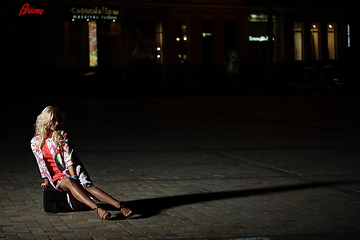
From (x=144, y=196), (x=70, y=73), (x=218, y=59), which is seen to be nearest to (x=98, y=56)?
(x=70, y=73)

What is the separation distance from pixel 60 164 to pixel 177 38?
3532 centimetres

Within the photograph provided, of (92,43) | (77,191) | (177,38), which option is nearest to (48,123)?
(77,191)

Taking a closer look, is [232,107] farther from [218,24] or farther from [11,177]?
[218,24]

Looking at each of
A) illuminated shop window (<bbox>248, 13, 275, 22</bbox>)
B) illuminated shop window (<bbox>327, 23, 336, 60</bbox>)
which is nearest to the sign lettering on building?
illuminated shop window (<bbox>248, 13, 275, 22</bbox>)

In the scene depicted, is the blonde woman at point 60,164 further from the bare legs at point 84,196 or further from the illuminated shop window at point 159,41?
the illuminated shop window at point 159,41

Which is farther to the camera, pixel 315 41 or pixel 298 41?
pixel 315 41

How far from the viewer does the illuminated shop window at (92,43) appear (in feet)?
128

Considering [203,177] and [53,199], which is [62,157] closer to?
[53,199]

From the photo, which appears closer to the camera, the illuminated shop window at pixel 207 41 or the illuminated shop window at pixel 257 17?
the illuminated shop window at pixel 207 41

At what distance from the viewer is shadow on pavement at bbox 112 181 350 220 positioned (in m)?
7.56

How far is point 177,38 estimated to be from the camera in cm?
4216

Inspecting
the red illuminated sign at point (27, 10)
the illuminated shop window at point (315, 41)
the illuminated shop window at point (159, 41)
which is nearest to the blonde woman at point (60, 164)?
the red illuminated sign at point (27, 10)

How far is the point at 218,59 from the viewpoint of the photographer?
44.1 meters

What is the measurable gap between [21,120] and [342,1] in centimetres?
3528
